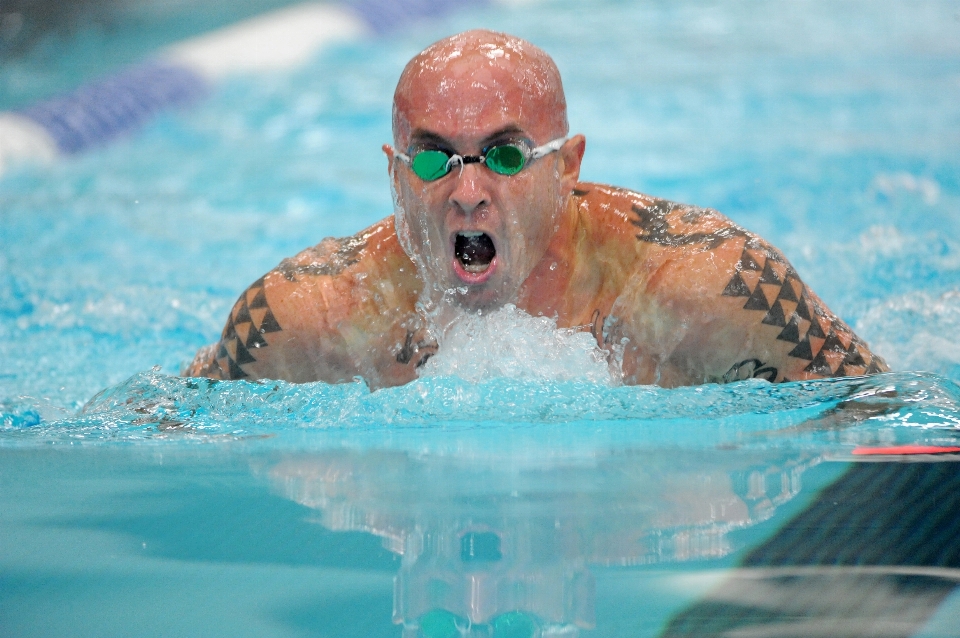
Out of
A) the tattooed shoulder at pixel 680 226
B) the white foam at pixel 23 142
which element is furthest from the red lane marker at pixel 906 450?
the white foam at pixel 23 142

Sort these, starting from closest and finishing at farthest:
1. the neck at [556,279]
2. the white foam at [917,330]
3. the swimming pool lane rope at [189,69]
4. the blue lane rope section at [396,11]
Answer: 1. the neck at [556,279]
2. the white foam at [917,330]
3. the swimming pool lane rope at [189,69]
4. the blue lane rope section at [396,11]

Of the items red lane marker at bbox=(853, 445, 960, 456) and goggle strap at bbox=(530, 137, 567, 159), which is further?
goggle strap at bbox=(530, 137, 567, 159)

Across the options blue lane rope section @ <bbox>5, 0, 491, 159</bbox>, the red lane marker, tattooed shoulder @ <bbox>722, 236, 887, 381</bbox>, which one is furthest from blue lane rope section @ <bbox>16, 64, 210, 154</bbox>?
the red lane marker

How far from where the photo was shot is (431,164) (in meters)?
2.18

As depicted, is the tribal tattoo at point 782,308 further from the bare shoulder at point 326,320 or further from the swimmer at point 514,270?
the bare shoulder at point 326,320

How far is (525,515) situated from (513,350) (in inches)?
36.1

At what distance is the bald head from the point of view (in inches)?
84.9

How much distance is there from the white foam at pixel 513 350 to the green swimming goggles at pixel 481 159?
0.35 m

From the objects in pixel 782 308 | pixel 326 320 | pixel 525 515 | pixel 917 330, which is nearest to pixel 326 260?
pixel 326 320

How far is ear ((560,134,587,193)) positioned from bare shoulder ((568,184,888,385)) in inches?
8.4

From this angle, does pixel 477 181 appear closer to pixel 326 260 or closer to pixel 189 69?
pixel 326 260

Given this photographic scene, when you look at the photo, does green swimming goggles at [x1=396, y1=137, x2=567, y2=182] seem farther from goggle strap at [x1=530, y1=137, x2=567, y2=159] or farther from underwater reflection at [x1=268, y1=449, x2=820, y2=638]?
underwater reflection at [x1=268, y1=449, x2=820, y2=638]

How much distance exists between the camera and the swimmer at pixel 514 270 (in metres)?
2.16

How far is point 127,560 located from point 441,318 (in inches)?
43.3
